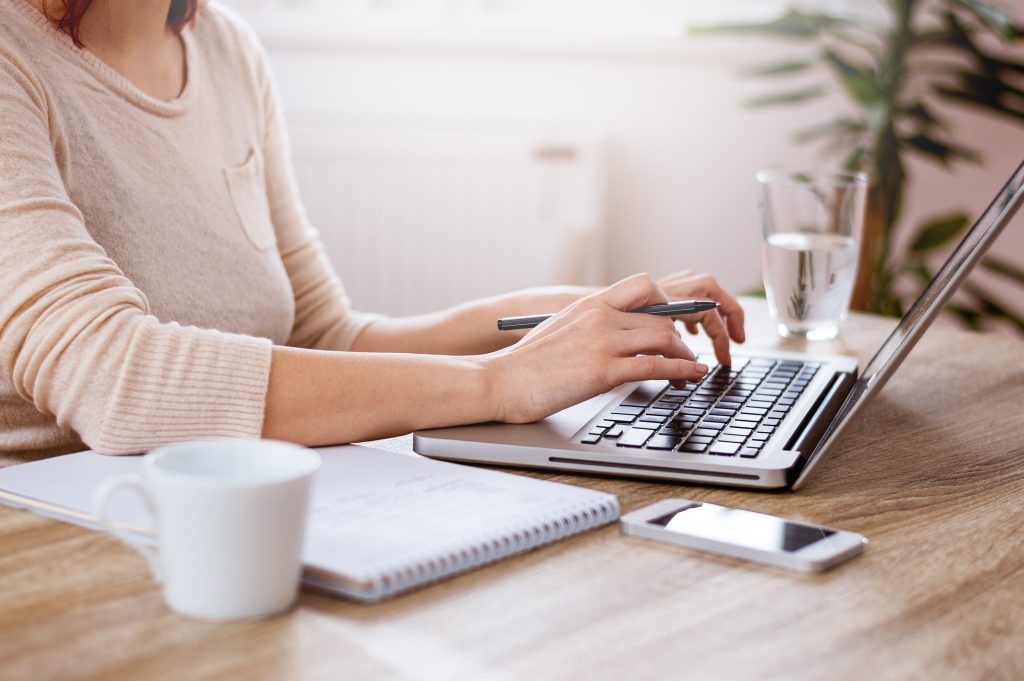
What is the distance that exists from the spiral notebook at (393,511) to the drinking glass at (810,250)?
64 cm

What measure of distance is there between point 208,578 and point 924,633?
33 cm

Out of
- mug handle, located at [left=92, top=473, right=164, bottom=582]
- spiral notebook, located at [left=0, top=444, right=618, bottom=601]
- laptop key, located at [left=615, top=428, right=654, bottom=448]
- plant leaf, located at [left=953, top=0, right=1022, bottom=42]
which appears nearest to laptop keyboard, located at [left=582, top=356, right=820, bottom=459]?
laptop key, located at [left=615, top=428, right=654, bottom=448]

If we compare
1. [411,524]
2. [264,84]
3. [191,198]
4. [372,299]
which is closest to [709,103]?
[372,299]

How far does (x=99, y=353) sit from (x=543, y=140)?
186cm

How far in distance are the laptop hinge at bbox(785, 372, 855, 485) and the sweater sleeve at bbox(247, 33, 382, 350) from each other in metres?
0.56

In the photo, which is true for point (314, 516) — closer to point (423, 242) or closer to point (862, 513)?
point (862, 513)

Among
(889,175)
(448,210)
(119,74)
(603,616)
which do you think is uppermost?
(119,74)

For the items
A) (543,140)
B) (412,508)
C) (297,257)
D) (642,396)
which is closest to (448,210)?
(543,140)

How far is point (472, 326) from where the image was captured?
1.22m

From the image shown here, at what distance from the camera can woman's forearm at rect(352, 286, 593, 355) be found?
116 cm

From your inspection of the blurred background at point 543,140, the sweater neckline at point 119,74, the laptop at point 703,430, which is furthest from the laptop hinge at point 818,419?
the blurred background at point 543,140

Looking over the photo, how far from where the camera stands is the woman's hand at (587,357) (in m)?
0.85

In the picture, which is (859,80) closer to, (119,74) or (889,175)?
(889,175)

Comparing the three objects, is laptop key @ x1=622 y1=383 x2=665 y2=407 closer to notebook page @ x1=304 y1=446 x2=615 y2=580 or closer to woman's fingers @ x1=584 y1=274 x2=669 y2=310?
woman's fingers @ x1=584 y1=274 x2=669 y2=310
